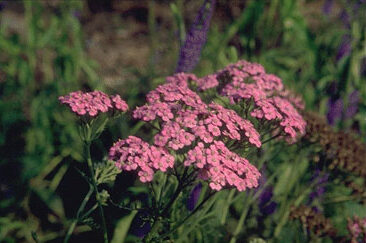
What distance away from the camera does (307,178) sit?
2.86m

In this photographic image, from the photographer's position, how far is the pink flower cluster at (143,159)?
1.51 m

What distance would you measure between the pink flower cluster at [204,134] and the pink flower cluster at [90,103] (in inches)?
4.3

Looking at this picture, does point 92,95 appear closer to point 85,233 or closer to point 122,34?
point 85,233

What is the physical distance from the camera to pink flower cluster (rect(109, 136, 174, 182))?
1515mm

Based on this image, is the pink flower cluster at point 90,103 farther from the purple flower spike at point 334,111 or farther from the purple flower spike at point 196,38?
the purple flower spike at point 334,111

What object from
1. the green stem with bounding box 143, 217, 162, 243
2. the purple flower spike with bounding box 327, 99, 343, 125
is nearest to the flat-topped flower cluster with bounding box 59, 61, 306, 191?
the green stem with bounding box 143, 217, 162, 243

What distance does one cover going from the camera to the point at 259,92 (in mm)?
1961

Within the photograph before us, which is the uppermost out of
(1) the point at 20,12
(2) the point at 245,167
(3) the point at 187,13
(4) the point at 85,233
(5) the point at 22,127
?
(2) the point at 245,167

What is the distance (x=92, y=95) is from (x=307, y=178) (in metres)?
1.66

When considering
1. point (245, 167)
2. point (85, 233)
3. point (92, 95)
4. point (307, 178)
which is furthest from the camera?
point (85, 233)

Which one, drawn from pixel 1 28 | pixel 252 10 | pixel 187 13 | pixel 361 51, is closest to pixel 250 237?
pixel 361 51

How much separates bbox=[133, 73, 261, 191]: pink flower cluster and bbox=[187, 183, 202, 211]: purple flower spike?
44 centimetres

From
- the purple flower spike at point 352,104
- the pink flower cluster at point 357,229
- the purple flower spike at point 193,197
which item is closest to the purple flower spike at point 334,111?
the purple flower spike at point 352,104

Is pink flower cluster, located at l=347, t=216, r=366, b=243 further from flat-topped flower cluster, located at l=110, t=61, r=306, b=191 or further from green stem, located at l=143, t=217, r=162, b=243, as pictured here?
green stem, located at l=143, t=217, r=162, b=243
